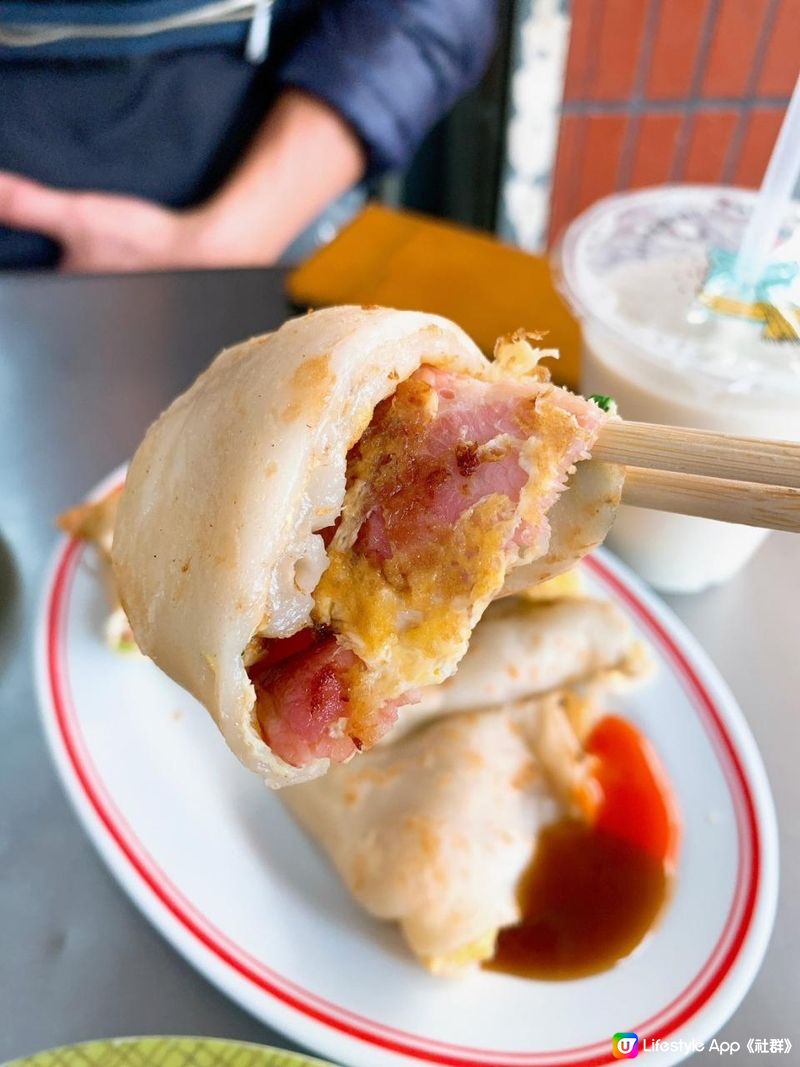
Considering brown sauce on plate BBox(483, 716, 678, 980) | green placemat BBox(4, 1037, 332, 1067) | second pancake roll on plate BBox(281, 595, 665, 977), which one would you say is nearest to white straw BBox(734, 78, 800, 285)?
second pancake roll on plate BBox(281, 595, 665, 977)

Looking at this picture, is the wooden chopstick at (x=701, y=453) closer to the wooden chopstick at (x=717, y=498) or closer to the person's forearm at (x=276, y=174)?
the wooden chopstick at (x=717, y=498)

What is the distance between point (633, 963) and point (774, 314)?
74 cm

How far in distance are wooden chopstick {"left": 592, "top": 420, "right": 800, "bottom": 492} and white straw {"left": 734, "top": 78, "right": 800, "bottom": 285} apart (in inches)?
19.7

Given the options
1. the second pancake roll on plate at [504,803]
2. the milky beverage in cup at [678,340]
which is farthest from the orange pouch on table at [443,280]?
the second pancake roll on plate at [504,803]

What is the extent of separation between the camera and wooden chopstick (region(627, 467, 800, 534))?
56cm

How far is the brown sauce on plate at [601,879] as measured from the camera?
88 centimetres

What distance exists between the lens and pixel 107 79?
5.88ft

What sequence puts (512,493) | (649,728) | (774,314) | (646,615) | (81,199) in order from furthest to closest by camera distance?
(81,199)
(646,615)
(649,728)
(774,314)
(512,493)

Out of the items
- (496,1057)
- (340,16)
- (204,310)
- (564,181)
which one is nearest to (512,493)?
(496,1057)

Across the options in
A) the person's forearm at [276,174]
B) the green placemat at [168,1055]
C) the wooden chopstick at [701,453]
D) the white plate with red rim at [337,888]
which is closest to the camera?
the wooden chopstick at [701,453]

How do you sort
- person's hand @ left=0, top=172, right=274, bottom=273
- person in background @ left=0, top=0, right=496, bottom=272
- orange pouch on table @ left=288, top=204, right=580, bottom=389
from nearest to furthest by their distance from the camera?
orange pouch on table @ left=288, top=204, right=580, bottom=389 < person in background @ left=0, top=0, right=496, bottom=272 < person's hand @ left=0, top=172, right=274, bottom=273

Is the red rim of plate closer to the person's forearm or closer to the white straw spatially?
the white straw

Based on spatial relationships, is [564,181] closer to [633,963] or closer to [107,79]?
[107,79]

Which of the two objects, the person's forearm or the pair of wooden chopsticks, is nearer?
the pair of wooden chopsticks
